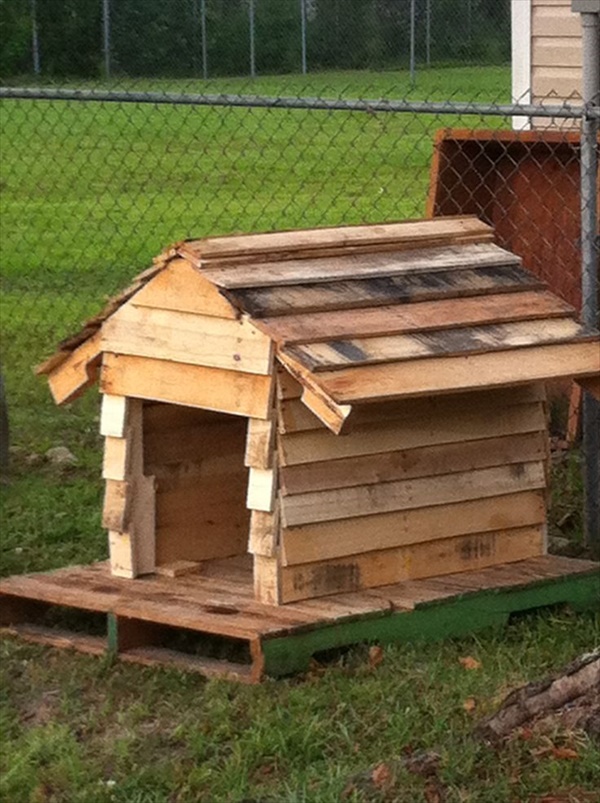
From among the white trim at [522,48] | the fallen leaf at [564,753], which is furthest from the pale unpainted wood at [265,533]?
the white trim at [522,48]

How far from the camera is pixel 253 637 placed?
15.3ft

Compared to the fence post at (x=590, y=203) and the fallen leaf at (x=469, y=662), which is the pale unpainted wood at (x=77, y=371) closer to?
the fallen leaf at (x=469, y=662)

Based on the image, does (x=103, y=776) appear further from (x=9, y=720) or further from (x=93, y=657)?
(x=93, y=657)

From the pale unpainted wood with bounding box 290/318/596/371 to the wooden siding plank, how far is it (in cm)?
19

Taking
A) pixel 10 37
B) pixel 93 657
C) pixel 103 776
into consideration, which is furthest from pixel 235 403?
pixel 10 37

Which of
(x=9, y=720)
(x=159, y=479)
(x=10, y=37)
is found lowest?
(x=9, y=720)

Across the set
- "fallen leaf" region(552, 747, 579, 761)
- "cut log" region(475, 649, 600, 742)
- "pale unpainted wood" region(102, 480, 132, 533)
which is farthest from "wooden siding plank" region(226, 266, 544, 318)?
"fallen leaf" region(552, 747, 579, 761)

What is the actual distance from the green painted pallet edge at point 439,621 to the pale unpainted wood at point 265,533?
277 millimetres

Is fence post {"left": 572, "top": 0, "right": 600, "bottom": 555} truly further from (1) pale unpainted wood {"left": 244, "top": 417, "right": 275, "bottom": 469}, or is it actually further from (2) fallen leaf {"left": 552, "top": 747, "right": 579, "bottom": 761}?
(2) fallen leaf {"left": 552, "top": 747, "right": 579, "bottom": 761}

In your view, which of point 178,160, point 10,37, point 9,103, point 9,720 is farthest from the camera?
point 10,37

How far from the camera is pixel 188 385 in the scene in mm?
5105

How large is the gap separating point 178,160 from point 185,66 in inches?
425

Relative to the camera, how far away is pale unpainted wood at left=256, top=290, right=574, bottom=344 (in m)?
4.80

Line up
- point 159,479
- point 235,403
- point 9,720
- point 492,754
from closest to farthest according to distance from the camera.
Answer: point 492,754, point 9,720, point 235,403, point 159,479
